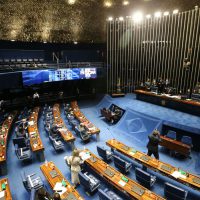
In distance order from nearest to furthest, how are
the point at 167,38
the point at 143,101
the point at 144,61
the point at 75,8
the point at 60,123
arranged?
the point at 75,8, the point at 60,123, the point at 143,101, the point at 167,38, the point at 144,61

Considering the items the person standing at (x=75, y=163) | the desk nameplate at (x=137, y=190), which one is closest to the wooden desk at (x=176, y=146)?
the desk nameplate at (x=137, y=190)

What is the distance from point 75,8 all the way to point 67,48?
9.12m

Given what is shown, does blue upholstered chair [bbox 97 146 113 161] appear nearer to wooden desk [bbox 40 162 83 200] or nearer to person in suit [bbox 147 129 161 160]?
person in suit [bbox 147 129 161 160]

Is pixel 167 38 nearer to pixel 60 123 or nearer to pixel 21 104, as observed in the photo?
pixel 60 123

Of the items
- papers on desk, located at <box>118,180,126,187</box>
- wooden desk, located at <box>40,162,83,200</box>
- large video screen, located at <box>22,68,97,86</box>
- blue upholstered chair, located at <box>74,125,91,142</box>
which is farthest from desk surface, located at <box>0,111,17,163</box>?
papers on desk, located at <box>118,180,126,187</box>

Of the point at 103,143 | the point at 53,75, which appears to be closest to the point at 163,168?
the point at 103,143

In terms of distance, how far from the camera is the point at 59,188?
227 inches

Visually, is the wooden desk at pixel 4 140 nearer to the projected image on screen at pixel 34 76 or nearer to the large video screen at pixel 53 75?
the projected image on screen at pixel 34 76

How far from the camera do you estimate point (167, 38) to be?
1574 centimetres

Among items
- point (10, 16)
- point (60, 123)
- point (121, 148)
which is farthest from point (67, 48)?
point (121, 148)

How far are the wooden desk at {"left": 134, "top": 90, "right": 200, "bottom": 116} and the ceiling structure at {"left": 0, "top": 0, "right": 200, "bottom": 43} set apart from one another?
5495 millimetres

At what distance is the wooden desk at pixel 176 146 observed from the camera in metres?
8.22

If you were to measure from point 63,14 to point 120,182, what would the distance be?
32.3 ft

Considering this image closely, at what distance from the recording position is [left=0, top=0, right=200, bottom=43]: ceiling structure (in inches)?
A: 347
